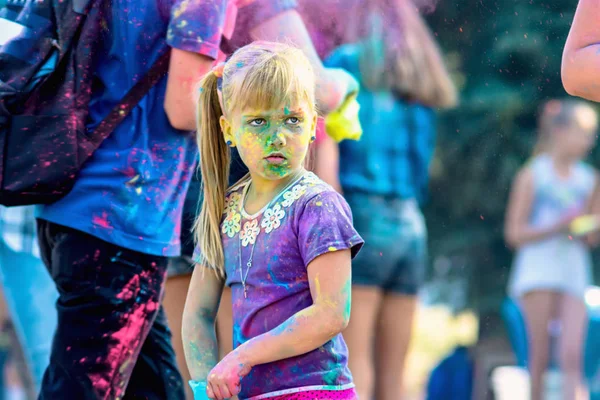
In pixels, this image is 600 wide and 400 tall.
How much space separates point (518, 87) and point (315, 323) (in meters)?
5.19

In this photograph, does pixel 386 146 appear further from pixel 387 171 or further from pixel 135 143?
pixel 135 143

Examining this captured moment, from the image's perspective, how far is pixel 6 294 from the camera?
4547 mm

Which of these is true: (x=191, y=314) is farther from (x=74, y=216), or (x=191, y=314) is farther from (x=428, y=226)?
(x=428, y=226)

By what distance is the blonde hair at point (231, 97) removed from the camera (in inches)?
86.0

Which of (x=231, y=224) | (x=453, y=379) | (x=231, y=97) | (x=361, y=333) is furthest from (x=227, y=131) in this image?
(x=453, y=379)

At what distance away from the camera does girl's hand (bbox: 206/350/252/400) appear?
206cm

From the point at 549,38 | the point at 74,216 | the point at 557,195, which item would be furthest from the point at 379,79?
the point at 549,38

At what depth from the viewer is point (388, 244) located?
4.18 meters

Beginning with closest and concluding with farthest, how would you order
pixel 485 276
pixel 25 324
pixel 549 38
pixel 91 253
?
pixel 91 253 → pixel 25 324 → pixel 549 38 → pixel 485 276

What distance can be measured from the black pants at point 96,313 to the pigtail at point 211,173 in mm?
346

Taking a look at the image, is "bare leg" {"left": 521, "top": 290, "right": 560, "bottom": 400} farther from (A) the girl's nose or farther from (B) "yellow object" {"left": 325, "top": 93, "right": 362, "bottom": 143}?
(A) the girl's nose

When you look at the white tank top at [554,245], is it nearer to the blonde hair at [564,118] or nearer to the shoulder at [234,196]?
the blonde hair at [564,118]

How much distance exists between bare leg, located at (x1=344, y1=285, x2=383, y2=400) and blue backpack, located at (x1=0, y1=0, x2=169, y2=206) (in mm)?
1699

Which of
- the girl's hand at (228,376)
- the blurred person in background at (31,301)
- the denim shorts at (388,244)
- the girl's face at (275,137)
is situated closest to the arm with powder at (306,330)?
A: the girl's hand at (228,376)
